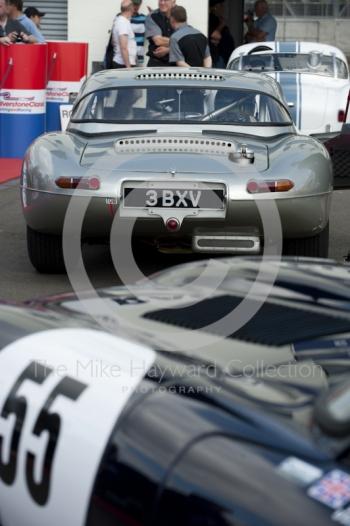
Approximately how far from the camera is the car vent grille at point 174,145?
22.9ft

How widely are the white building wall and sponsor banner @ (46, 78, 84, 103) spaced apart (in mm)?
5217

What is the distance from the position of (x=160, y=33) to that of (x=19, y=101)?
11.6ft

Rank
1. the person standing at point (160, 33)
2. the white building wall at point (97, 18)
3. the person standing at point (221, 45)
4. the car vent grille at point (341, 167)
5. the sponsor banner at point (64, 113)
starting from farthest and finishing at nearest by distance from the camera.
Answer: the person standing at point (221, 45) < the white building wall at point (97, 18) < the person standing at point (160, 33) < the sponsor banner at point (64, 113) < the car vent grille at point (341, 167)

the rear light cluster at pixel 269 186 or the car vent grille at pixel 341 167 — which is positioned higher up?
the rear light cluster at pixel 269 186

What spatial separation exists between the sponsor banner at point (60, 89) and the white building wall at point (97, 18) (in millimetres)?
5217

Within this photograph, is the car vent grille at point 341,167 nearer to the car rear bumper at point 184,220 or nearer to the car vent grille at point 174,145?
the car rear bumper at point 184,220

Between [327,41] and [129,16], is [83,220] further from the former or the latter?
[327,41]

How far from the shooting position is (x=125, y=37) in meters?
16.7

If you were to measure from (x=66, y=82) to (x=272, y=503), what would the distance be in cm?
1323

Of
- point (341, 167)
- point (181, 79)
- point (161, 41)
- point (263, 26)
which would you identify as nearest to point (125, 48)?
point (161, 41)

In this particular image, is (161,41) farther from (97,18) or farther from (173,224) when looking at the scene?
(173,224)

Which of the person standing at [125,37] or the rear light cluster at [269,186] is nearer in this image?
the rear light cluster at [269,186]

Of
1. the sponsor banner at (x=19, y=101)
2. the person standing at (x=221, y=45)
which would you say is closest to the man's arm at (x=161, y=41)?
the sponsor banner at (x=19, y=101)

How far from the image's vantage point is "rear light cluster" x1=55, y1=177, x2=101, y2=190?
6.74 metres
